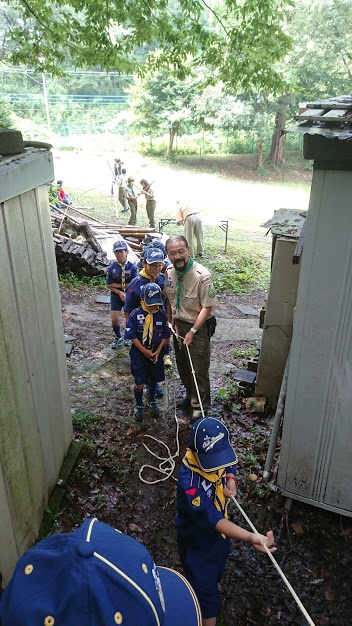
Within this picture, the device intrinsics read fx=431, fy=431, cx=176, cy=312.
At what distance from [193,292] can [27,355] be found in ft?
7.04

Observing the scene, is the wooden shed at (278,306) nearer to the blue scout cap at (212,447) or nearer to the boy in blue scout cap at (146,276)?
the boy in blue scout cap at (146,276)

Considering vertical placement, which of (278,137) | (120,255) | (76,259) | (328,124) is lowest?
(76,259)

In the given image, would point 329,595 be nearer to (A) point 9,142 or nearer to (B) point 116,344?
(A) point 9,142

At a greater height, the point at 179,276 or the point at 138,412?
the point at 179,276

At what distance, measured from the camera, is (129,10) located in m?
8.10

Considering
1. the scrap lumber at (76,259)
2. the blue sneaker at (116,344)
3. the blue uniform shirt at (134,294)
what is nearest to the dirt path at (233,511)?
the blue sneaker at (116,344)

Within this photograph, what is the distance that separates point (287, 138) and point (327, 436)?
3032 cm

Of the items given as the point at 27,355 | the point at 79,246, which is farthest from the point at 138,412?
the point at 79,246

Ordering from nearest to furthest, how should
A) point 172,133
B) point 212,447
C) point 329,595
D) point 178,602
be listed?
point 178,602 → point 212,447 → point 329,595 → point 172,133

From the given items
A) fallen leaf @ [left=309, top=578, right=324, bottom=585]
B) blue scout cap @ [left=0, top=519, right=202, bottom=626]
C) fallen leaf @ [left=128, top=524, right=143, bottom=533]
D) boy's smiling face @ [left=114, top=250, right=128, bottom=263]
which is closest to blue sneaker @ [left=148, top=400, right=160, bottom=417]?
fallen leaf @ [left=128, top=524, right=143, bottom=533]

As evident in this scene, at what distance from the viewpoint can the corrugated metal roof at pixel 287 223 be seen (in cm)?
514

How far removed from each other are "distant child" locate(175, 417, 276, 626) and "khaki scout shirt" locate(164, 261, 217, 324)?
2.26m

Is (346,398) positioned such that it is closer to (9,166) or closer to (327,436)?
(327,436)

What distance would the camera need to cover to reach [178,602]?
1.62 meters
